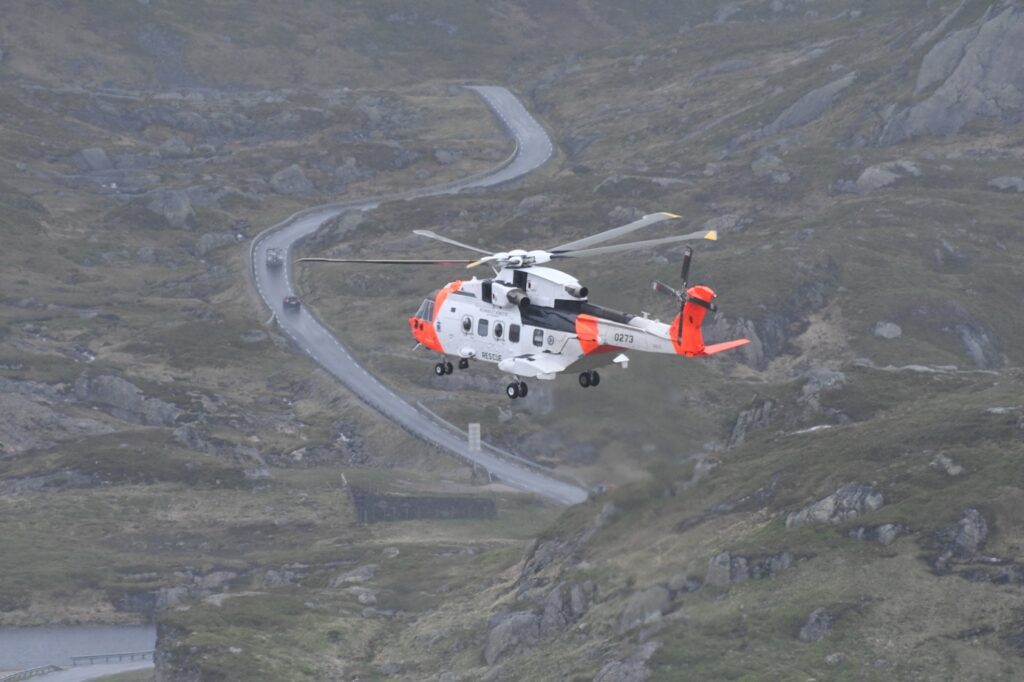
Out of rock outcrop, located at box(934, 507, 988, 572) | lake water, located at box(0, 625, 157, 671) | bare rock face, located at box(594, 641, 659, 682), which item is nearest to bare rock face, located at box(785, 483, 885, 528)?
rock outcrop, located at box(934, 507, 988, 572)

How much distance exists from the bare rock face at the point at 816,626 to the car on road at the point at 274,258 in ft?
395

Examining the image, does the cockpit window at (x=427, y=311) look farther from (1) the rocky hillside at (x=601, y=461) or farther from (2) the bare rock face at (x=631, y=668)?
(2) the bare rock face at (x=631, y=668)

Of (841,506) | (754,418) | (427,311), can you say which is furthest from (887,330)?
(427,311)

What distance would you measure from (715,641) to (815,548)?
9.05 metres

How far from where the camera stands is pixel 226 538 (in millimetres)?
127250

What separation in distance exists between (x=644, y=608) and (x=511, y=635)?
949 centimetres

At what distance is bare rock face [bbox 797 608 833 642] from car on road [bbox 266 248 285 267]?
121 meters

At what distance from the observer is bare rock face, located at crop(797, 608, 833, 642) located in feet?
263

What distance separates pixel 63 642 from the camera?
112 m

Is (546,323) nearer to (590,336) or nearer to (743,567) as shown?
(590,336)

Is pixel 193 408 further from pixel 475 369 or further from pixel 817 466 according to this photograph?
pixel 817 466

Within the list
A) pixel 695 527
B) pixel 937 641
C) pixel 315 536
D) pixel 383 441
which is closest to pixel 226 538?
pixel 315 536

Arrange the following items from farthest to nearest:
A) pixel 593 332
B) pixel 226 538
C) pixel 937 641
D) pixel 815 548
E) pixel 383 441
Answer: pixel 383 441, pixel 226 538, pixel 815 548, pixel 937 641, pixel 593 332

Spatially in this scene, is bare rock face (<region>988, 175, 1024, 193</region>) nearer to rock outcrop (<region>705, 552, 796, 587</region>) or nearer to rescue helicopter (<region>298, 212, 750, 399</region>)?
rock outcrop (<region>705, 552, 796, 587</region>)
